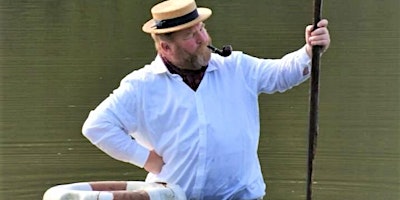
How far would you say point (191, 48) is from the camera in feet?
7.39

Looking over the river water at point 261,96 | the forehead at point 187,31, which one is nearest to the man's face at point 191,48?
the forehead at point 187,31

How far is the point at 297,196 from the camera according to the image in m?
3.51

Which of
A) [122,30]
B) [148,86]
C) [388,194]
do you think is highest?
[148,86]

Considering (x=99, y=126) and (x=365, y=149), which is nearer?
(x=99, y=126)

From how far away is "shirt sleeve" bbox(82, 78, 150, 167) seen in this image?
2.28 metres

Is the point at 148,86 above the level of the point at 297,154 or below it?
above

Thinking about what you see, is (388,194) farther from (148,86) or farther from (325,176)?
(148,86)


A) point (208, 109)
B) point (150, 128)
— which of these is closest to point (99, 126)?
point (150, 128)

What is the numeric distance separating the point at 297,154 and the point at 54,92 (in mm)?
1014

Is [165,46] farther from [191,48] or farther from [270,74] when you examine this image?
[270,74]

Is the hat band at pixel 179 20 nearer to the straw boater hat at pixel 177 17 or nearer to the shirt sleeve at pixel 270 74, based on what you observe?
the straw boater hat at pixel 177 17

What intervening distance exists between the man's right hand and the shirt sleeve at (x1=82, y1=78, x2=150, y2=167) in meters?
0.01

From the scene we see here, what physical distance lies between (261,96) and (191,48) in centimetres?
132

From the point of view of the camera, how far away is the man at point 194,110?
224 cm
